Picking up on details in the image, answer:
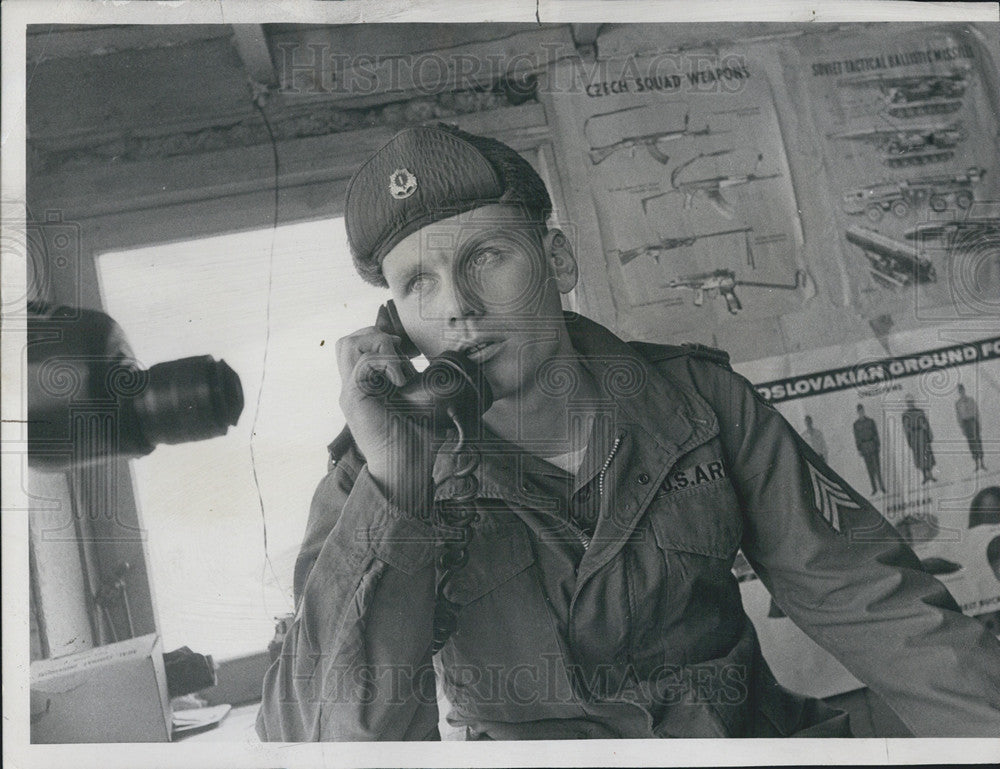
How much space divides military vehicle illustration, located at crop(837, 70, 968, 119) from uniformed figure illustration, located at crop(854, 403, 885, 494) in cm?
38

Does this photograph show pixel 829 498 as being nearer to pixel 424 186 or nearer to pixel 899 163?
pixel 899 163

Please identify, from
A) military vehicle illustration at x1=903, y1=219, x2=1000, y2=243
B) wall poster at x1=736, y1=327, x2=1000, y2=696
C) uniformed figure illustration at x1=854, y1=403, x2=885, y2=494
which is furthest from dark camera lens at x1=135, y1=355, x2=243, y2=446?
military vehicle illustration at x1=903, y1=219, x2=1000, y2=243

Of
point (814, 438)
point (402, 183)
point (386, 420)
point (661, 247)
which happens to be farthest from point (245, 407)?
point (814, 438)

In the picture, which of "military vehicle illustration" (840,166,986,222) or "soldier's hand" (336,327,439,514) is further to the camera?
"military vehicle illustration" (840,166,986,222)

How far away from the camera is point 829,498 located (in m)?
1.08

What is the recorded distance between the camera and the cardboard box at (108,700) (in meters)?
1.08

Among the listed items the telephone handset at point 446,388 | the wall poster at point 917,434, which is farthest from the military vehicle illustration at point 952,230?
the telephone handset at point 446,388

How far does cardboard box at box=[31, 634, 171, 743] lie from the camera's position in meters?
1.08

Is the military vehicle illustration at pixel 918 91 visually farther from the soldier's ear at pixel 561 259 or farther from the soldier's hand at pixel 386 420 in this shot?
the soldier's hand at pixel 386 420

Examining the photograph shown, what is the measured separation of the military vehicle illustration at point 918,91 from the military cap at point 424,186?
17.2 inches

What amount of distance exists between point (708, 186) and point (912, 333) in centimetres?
31

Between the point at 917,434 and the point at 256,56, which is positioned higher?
the point at 256,56

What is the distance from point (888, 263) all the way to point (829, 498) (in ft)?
1.00

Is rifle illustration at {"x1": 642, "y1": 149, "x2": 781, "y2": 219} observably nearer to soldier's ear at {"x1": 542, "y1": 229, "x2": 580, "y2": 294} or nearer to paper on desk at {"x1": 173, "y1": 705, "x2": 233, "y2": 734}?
soldier's ear at {"x1": 542, "y1": 229, "x2": 580, "y2": 294}
